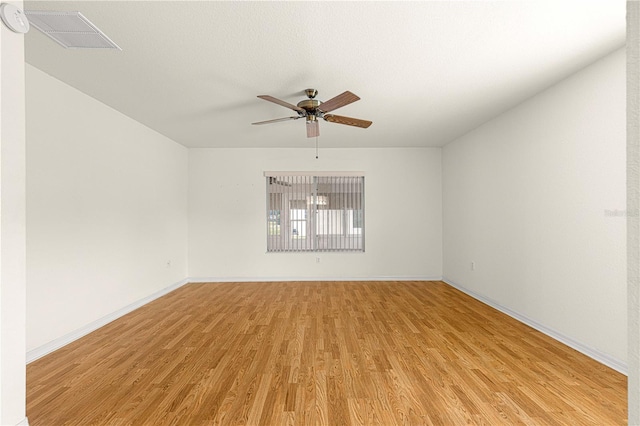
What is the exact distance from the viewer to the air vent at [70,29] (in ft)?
6.39

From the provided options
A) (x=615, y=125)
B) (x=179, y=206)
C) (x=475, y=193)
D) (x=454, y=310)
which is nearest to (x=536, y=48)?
(x=615, y=125)

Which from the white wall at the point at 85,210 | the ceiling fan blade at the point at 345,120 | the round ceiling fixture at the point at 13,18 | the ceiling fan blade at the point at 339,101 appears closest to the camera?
the round ceiling fixture at the point at 13,18

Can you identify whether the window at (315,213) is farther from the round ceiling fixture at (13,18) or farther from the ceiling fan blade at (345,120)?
the round ceiling fixture at (13,18)

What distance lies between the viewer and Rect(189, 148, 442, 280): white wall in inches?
232

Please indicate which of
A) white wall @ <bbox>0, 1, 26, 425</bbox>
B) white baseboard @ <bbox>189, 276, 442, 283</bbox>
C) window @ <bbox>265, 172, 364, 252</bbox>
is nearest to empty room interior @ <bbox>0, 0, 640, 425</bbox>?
white wall @ <bbox>0, 1, 26, 425</bbox>

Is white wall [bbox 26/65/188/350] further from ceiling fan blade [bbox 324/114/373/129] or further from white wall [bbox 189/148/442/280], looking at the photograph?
ceiling fan blade [bbox 324/114/373/129]

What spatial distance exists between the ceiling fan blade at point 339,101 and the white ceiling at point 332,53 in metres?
0.21

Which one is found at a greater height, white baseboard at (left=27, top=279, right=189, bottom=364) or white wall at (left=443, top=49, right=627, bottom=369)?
white wall at (left=443, top=49, right=627, bottom=369)

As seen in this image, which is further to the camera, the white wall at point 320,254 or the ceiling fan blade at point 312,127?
the white wall at point 320,254

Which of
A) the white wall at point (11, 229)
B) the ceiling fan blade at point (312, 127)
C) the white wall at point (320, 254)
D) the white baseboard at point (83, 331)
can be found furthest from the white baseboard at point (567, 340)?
the white baseboard at point (83, 331)

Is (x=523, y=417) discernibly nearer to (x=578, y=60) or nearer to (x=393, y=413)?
(x=393, y=413)

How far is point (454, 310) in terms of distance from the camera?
395 cm

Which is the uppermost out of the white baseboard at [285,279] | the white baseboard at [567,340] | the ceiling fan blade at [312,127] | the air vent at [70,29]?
the air vent at [70,29]

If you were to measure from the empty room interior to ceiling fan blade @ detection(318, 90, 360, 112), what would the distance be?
1.2 inches
